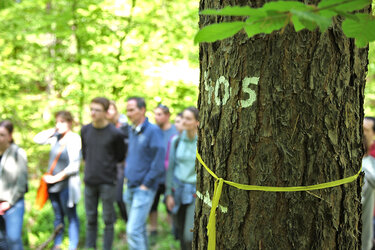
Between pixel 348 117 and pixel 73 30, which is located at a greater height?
pixel 73 30

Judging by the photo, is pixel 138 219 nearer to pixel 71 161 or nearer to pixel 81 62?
pixel 71 161

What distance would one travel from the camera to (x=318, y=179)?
131 centimetres

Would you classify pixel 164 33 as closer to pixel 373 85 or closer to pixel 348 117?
pixel 373 85

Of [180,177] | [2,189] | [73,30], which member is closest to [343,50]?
[180,177]

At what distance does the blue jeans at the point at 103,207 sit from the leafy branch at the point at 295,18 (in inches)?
166

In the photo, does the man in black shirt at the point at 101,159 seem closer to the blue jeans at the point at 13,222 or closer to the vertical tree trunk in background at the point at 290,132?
the blue jeans at the point at 13,222

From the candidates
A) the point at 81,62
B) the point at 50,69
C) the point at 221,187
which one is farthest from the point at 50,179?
the point at 221,187

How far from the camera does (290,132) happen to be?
1288 mm

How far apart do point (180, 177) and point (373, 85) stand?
5.28 m

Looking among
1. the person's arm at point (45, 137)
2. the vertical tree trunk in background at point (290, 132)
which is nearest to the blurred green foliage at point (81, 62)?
the person's arm at point (45, 137)

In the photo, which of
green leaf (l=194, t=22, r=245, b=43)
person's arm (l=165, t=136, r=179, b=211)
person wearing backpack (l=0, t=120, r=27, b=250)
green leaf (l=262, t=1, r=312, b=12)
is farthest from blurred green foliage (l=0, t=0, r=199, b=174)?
green leaf (l=262, t=1, r=312, b=12)

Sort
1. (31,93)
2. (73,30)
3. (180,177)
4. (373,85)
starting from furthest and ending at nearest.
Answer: (373,85)
(31,93)
(73,30)
(180,177)

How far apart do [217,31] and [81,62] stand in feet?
18.6

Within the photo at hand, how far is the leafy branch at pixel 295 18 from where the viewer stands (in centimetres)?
83
